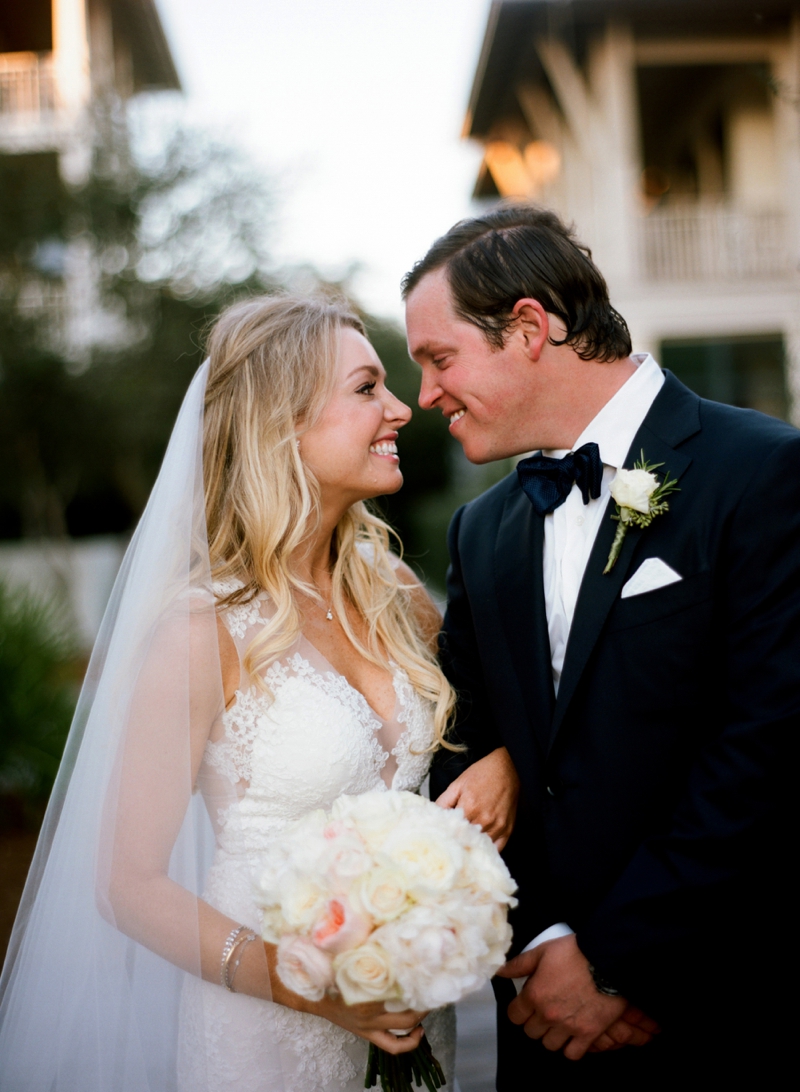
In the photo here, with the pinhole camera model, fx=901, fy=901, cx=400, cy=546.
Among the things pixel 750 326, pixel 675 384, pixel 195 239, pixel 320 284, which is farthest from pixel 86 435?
pixel 675 384

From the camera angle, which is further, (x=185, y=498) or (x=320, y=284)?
(x=320, y=284)

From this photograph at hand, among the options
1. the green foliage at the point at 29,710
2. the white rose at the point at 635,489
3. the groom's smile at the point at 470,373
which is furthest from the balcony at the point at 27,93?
the white rose at the point at 635,489

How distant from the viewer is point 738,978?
2244 millimetres

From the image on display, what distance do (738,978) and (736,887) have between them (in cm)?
28

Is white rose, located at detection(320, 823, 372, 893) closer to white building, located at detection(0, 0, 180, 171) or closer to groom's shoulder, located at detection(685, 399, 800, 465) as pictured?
groom's shoulder, located at detection(685, 399, 800, 465)

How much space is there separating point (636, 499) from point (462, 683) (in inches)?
40.3

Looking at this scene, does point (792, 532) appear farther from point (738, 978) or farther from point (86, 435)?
point (86, 435)

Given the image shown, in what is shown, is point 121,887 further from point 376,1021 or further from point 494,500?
point 494,500

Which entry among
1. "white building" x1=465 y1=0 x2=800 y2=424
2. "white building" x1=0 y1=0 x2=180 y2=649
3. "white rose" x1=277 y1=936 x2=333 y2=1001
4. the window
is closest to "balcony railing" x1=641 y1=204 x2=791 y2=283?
"white building" x1=465 y1=0 x2=800 y2=424

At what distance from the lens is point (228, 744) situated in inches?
98.2

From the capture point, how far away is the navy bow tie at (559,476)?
8.19ft

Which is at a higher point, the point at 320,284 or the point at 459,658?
the point at 320,284

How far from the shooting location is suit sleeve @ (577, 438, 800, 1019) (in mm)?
2105

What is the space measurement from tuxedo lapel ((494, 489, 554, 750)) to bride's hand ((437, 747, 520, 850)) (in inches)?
8.6
